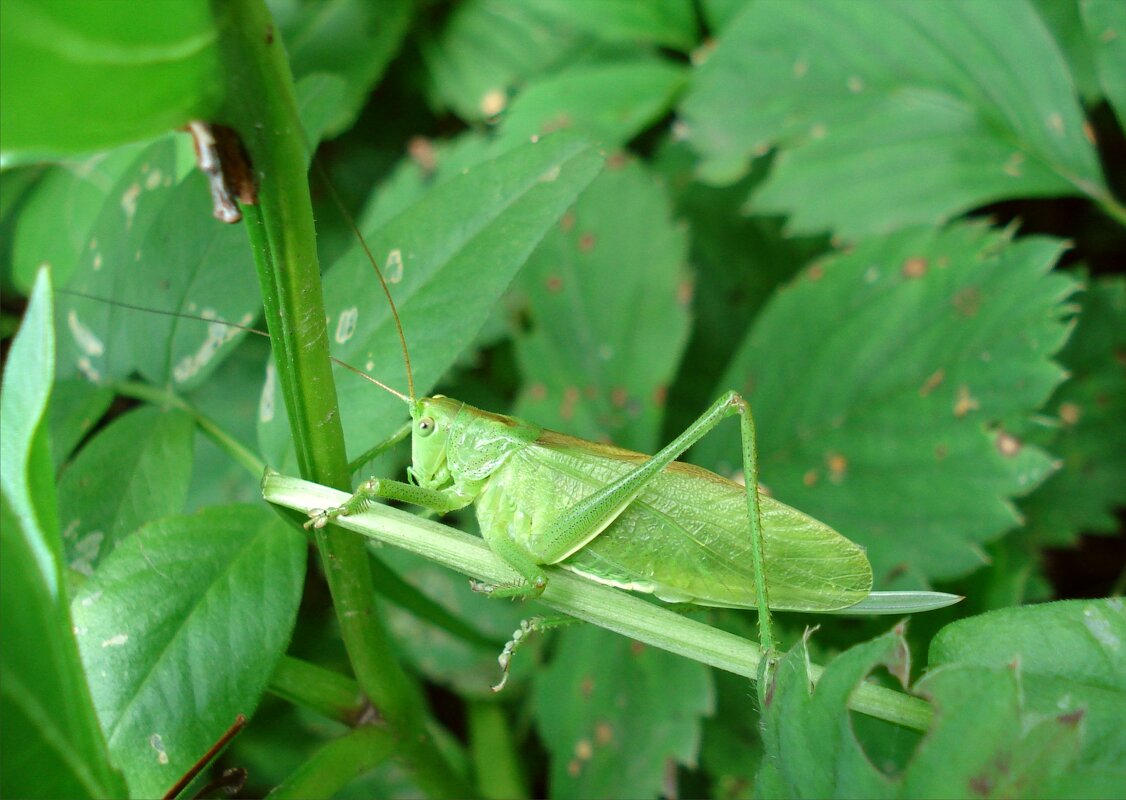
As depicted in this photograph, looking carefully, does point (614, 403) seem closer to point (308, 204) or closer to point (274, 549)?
point (274, 549)

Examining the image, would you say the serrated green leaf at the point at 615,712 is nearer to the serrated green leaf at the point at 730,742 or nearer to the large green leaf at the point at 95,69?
the serrated green leaf at the point at 730,742

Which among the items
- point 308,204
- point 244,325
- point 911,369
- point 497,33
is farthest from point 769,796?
point 497,33

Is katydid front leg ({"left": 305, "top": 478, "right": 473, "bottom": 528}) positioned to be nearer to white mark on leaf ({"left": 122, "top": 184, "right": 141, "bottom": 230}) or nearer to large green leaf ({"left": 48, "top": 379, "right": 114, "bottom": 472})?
large green leaf ({"left": 48, "top": 379, "right": 114, "bottom": 472})

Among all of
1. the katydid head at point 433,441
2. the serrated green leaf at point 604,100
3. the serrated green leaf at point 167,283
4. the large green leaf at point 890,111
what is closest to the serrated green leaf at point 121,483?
the serrated green leaf at point 167,283

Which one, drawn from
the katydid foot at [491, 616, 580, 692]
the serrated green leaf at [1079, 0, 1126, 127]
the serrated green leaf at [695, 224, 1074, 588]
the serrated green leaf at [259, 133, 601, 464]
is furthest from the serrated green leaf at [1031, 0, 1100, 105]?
the katydid foot at [491, 616, 580, 692]

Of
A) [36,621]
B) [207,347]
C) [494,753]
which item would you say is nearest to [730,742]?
[494,753]

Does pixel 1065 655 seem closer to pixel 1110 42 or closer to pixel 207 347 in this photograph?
pixel 207 347

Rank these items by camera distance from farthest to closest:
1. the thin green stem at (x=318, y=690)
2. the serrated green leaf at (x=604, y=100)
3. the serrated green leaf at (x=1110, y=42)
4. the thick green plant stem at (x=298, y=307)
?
the serrated green leaf at (x=604, y=100), the serrated green leaf at (x=1110, y=42), the thin green stem at (x=318, y=690), the thick green plant stem at (x=298, y=307)
